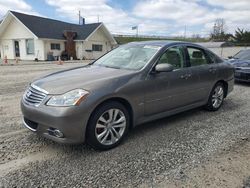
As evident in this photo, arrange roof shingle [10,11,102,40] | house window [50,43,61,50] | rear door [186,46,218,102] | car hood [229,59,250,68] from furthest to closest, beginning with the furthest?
house window [50,43,61,50], roof shingle [10,11,102,40], car hood [229,59,250,68], rear door [186,46,218,102]

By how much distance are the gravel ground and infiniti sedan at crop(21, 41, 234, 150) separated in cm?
30

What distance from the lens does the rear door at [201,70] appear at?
5020 millimetres

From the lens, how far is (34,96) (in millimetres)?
3576

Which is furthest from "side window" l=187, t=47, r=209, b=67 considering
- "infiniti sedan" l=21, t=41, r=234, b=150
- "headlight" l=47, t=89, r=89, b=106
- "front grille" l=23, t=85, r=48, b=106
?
"front grille" l=23, t=85, r=48, b=106

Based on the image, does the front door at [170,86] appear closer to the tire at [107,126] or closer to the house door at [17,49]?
the tire at [107,126]

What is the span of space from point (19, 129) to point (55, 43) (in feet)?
85.5

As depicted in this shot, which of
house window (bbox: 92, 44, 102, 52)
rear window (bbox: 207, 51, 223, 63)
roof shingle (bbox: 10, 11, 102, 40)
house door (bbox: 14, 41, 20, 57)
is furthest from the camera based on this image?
house window (bbox: 92, 44, 102, 52)

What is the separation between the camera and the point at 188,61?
4.94m

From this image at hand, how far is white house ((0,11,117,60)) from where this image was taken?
27453 mm

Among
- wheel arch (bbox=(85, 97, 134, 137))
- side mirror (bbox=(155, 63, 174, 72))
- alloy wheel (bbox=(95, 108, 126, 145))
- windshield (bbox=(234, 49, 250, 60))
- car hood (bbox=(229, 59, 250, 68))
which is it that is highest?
windshield (bbox=(234, 49, 250, 60))

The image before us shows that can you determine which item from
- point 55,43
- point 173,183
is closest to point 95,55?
point 55,43

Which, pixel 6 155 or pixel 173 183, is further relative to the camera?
pixel 6 155

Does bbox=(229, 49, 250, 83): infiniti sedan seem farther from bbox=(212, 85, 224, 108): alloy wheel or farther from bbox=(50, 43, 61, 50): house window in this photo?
bbox=(50, 43, 61, 50): house window

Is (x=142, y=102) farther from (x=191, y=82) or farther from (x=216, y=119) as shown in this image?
(x=216, y=119)
